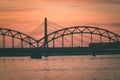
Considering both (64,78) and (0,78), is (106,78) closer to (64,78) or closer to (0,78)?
(64,78)


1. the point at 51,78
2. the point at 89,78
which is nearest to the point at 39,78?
the point at 51,78

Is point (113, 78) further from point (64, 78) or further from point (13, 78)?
point (13, 78)

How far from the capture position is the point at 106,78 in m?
119

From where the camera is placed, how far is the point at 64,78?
389 feet

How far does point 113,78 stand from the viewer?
387 ft

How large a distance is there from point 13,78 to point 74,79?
12.3 meters

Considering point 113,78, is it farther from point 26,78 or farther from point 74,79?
point 26,78

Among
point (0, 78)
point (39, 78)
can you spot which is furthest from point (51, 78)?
point (0, 78)

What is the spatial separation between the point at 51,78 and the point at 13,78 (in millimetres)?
7312

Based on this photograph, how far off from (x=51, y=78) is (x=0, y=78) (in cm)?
980

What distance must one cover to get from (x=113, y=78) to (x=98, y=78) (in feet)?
9.50

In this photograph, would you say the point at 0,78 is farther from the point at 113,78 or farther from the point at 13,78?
the point at 113,78

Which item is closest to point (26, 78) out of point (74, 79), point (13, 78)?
point (13, 78)

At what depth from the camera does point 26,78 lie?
120m
